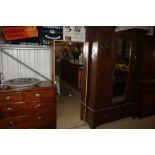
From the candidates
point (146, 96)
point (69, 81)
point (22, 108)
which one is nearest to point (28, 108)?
point (22, 108)

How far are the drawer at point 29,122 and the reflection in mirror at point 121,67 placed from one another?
1304 millimetres

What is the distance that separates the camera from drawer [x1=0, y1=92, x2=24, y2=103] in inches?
76.6

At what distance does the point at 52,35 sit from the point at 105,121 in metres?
1.85

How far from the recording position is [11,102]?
1997mm

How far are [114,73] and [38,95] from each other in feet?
4.60

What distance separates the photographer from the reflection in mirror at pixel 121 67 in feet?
8.60

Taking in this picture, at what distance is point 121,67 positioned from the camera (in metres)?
2.74

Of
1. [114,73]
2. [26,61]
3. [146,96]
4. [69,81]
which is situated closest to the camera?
[26,61]

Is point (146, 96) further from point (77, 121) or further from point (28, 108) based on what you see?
point (28, 108)

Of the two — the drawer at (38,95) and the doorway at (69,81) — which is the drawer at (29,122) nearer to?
the drawer at (38,95)

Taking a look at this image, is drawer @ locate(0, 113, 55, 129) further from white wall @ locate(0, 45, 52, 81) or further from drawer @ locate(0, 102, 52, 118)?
white wall @ locate(0, 45, 52, 81)

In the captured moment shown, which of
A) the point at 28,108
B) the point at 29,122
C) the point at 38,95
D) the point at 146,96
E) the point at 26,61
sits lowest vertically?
the point at 29,122

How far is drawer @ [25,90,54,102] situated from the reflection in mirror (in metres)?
1.25
